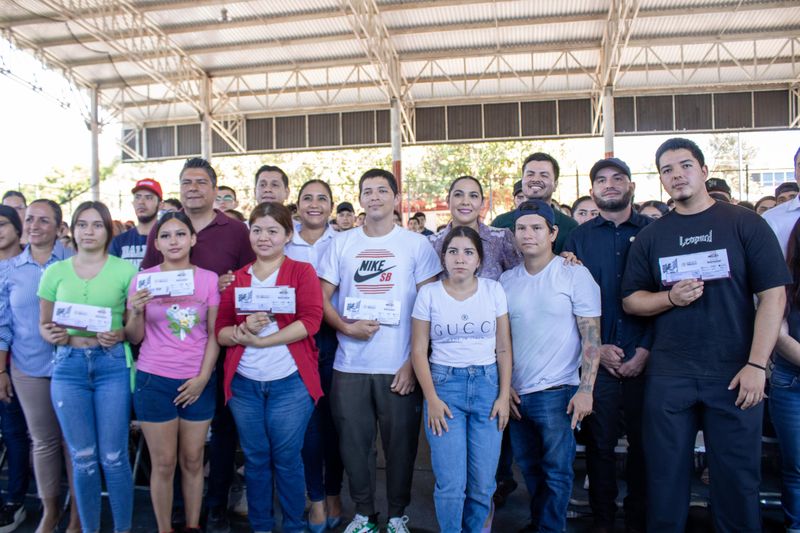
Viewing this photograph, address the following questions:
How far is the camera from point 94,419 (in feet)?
9.56

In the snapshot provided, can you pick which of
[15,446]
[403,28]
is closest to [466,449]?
[15,446]

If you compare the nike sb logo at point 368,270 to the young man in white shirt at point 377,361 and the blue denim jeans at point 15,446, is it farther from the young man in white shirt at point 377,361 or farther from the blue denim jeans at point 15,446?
the blue denim jeans at point 15,446

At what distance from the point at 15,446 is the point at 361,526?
216 centimetres

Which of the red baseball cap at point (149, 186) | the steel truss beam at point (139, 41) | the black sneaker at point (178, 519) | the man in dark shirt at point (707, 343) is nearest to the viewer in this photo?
the man in dark shirt at point (707, 343)

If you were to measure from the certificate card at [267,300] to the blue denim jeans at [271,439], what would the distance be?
14.6 inches

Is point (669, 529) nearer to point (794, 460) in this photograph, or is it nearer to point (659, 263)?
point (794, 460)

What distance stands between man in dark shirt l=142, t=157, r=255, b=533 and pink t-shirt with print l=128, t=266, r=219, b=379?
0.30 meters

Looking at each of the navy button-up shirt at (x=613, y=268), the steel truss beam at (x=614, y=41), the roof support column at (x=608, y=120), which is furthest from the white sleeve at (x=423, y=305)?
the roof support column at (x=608, y=120)

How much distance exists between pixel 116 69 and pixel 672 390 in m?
16.1

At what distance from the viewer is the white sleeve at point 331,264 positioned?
3176 mm

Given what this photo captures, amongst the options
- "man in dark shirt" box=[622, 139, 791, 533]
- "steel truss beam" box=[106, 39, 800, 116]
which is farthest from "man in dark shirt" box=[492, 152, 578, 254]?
"steel truss beam" box=[106, 39, 800, 116]

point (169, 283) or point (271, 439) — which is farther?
point (271, 439)

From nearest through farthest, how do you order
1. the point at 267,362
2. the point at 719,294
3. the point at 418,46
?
the point at 719,294
the point at 267,362
the point at 418,46

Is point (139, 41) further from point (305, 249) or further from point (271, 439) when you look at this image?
point (271, 439)
